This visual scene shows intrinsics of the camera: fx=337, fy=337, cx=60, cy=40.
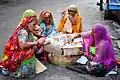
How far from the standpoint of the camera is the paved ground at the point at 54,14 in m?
6.12

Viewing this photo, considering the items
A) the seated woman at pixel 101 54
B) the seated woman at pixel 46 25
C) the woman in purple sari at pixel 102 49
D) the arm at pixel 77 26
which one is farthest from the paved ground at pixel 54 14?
the arm at pixel 77 26

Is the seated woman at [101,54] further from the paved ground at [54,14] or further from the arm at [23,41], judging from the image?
the arm at [23,41]

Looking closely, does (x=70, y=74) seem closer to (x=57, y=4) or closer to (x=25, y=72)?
(x=25, y=72)

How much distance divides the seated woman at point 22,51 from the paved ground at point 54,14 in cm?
20

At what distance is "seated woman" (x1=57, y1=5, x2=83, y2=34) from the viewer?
7.44m

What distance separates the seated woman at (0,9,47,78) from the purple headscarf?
0.96 meters

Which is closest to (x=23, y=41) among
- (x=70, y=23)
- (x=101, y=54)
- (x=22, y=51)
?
(x=22, y=51)

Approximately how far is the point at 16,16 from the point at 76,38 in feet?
15.6

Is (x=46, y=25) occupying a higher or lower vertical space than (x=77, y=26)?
higher

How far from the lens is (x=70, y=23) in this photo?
7520mm

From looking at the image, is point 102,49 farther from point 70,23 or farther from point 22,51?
point 70,23

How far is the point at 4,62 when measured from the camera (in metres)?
6.07

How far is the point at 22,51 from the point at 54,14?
5070 mm

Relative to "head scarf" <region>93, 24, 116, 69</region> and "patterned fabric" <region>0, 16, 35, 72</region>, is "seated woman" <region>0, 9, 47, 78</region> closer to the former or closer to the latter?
"patterned fabric" <region>0, 16, 35, 72</region>
